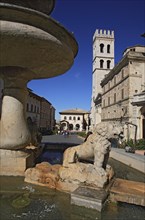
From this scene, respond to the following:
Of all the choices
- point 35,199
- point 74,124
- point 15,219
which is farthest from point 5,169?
point 74,124

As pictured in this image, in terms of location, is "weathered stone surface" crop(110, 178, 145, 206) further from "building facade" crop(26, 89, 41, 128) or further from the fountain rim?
"building facade" crop(26, 89, 41, 128)

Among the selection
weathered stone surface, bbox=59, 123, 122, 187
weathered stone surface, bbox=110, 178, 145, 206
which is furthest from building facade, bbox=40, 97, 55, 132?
weathered stone surface, bbox=110, 178, 145, 206

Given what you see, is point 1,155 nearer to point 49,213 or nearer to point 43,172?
point 43,172

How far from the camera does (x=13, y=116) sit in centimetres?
481

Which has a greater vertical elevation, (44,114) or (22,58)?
(44,114)

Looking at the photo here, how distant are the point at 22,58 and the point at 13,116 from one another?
1438mm

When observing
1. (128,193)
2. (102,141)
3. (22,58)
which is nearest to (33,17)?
(22,58)

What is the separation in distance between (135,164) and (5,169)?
6.97 m

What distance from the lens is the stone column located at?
15.7ft

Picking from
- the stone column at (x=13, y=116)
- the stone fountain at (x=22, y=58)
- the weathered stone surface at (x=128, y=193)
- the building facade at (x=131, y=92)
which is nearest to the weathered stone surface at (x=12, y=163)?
the stone fountain at (x=22, y=58)

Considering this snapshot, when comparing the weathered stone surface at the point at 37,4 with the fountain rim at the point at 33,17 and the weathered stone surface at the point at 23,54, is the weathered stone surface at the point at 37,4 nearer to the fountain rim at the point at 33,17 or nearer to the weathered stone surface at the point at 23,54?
the weathered stone surface at the point at 23,54

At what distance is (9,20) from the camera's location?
3279 mm

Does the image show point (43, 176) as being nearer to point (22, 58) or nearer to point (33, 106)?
point (22, 58)

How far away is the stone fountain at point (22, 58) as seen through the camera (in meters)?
3.38
